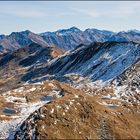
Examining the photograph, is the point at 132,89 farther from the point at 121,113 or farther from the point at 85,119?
the point at 85,119

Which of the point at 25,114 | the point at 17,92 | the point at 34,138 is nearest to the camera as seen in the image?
the point at 34,138

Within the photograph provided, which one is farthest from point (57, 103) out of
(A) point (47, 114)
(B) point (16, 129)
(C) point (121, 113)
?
(C) point (121, 113)

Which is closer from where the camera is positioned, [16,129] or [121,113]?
[16,129]

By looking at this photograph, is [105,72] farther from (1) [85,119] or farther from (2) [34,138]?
(2) [34,138]

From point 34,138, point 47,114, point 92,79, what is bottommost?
point 34,138

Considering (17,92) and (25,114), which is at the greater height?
(17,92)

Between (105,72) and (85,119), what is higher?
(105,72)

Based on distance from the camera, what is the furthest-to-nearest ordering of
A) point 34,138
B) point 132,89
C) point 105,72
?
point 105,72 → point 132,89 → point 34,138

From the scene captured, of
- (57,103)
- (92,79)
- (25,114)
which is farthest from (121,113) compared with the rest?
(92,79)

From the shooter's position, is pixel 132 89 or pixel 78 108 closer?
pixel 78 108
